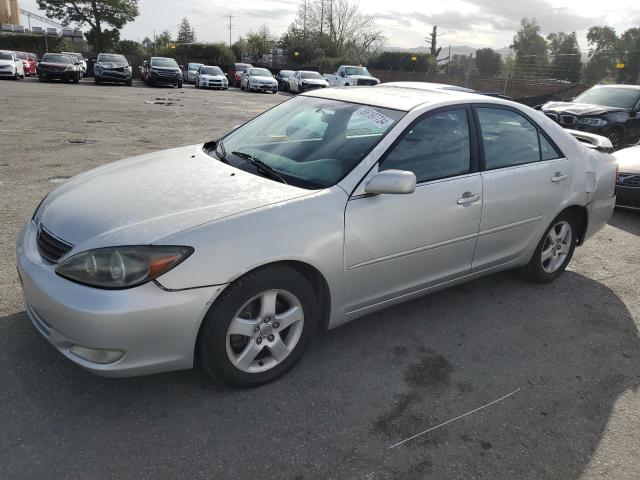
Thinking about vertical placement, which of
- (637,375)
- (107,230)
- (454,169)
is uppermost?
(454,169)

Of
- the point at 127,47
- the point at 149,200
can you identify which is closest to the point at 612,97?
the point at 149,200

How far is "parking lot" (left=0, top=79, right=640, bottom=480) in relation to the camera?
7.68 ft

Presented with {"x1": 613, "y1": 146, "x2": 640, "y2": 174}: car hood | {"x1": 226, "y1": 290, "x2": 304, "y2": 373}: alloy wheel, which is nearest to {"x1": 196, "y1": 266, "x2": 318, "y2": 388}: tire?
{"x1": 226, "y1": 290, "x2": 304, "y2": 373}: alloy wheel

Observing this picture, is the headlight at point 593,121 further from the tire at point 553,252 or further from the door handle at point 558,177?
the door handle at point 558,177

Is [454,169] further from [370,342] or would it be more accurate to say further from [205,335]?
[205,335]

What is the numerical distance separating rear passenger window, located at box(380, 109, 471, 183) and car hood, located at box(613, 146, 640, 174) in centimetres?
414

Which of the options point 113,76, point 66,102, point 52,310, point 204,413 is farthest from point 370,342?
point 113,76

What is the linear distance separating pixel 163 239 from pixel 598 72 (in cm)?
3098

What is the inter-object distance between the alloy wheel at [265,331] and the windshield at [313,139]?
0.70 m

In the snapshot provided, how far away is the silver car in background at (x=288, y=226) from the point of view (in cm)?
243

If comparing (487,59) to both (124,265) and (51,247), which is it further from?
(124,265)

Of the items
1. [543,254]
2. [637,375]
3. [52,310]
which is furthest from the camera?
[543,254]

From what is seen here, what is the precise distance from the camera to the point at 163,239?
245 centimetres

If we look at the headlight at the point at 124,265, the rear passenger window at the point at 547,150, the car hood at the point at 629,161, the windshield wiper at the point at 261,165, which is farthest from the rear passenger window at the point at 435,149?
the car hood at the point at 629,161
